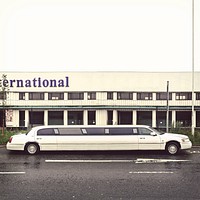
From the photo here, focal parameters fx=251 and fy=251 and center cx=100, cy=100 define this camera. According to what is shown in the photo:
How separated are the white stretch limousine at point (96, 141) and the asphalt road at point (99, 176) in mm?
400

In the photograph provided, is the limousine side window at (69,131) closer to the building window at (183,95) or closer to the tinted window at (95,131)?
the tinted window at (95,131)

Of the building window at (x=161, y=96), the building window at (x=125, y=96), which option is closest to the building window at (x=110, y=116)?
the building window at (x=125, y=96)

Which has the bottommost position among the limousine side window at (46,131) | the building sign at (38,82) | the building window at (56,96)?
the limousine side window at (46,131)

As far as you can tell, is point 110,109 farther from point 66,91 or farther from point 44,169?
point 44,169

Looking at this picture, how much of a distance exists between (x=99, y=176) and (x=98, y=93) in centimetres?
2987

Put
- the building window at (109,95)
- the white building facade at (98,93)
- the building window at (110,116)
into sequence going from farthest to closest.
Result: 1. the building window at (110,116)
2. the building window at (109,95)
3. the white building facade at (98,93)

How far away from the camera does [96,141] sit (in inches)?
497

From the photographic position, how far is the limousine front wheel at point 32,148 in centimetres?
1265

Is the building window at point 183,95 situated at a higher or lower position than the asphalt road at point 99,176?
higher

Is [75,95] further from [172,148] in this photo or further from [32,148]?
[172,148]

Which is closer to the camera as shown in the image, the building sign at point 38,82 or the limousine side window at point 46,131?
the limousine side window at point 46,131

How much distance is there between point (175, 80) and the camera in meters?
38.1

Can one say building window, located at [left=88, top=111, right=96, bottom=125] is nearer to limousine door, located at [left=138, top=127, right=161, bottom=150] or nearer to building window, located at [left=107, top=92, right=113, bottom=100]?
building window, located at [left=107, top=92, right=113, bottom=100]

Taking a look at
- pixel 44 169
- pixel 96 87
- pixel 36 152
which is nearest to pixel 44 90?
pixel 96 87
